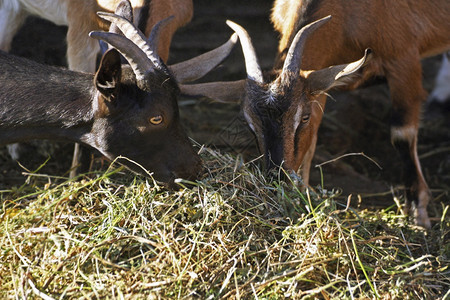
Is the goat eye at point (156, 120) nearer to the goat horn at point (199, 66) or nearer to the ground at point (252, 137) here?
the goat horn at point (199, 66)

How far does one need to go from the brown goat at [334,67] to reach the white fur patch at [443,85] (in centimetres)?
147

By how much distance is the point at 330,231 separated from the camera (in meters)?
3.81

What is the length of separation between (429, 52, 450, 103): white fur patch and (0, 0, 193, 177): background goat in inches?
116

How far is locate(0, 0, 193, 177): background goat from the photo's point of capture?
4.98 metres

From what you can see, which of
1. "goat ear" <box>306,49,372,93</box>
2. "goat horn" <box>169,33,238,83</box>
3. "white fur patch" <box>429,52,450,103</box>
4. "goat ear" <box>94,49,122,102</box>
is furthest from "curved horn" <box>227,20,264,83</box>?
"white fur patch" <box>429,52,450,103</box>

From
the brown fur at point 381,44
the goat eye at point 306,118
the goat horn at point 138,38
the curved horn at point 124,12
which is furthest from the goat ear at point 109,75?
the brown fur at point 381,44

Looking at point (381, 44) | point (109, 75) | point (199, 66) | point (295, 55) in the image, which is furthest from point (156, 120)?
point (381, 44)

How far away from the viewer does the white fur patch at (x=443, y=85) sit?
7.15m

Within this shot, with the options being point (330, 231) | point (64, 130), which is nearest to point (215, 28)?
point (64, 130)

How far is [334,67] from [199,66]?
34.7 inches

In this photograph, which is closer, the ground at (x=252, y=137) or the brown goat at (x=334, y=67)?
the brown goat at (x=334, y=67)

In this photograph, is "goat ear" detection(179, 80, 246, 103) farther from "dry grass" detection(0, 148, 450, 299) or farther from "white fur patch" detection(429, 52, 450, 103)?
"white fur patch" detection(429, 52, 450, 103)

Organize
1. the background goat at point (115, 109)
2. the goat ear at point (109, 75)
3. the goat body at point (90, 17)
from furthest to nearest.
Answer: the goat body at point (90, 17) → the background goat at point (115, 109) → the goat ear at point (109, 75)

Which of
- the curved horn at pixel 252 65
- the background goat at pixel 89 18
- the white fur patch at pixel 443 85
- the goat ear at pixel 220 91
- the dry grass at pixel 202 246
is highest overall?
the background goat at pixel 89 18
